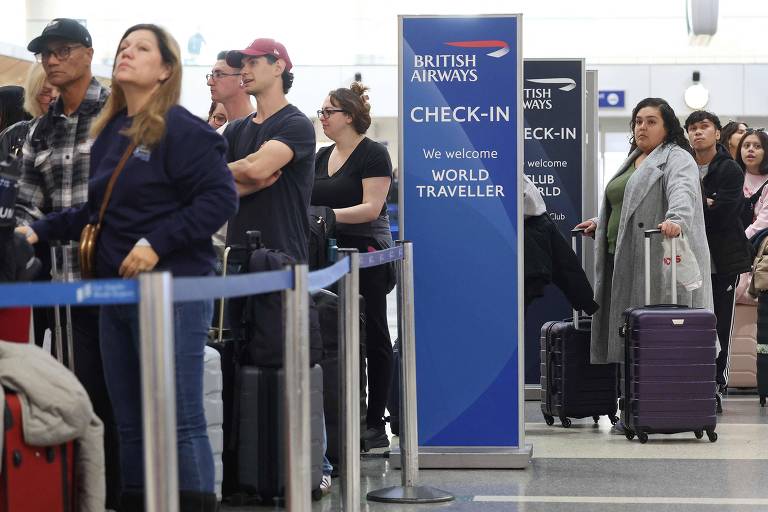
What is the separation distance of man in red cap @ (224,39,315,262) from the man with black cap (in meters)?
0.52

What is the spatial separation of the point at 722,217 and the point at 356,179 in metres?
2.29

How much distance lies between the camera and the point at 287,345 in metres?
3.16

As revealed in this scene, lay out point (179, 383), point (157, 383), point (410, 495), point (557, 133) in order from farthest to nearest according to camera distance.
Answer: point (557, 133) < point (410, 495) < point (179, 383) < point (157, 383)

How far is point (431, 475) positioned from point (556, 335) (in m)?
1.59

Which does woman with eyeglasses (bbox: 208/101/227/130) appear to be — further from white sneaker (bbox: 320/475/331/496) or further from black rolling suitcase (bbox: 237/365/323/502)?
black rolling suitcase (bbox: 237/365/323/502)

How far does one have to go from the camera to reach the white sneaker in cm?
467

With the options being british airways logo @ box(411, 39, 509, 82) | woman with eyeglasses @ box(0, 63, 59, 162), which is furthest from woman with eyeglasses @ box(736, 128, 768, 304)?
woman with eyeglasses @ box(0, 63, 59, 162)

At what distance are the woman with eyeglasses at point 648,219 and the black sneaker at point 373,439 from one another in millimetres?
1220

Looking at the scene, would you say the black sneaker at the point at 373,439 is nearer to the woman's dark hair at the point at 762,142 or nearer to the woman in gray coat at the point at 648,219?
the woman in gray coat at the point at 648,219

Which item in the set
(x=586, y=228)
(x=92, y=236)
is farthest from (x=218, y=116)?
(x=92, y=236)

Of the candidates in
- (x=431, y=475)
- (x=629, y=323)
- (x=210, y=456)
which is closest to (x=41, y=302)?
(x=210, y=456)

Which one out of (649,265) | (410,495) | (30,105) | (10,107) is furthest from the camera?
(649,265)

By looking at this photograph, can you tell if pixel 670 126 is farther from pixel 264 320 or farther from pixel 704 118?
pixel 264 320

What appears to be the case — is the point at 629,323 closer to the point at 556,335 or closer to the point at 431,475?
the point at 556,335
